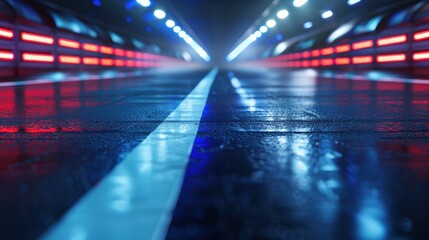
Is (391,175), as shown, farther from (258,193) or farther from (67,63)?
(67,63)

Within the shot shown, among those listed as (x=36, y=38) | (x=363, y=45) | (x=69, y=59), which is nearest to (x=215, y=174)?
(x=36, y=38)

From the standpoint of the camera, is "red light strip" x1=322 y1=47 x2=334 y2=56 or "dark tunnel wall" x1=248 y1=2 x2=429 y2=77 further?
"red light strip" x1=322 y1=47 x2=334 y2=56

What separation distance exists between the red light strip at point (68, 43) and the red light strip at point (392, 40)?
473 inches

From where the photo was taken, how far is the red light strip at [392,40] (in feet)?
44.3

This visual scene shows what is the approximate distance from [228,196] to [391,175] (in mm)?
684

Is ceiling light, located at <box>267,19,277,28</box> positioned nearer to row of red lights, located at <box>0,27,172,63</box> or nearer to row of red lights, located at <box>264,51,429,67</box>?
row of red lights, located at <box>264,51,429,67</box>

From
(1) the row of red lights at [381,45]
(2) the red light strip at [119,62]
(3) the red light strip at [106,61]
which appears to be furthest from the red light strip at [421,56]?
(2) the red light strip at [119,62]

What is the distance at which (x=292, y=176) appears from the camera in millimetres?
1574

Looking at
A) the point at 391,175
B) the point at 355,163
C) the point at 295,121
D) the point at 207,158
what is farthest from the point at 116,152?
the point at 295,121

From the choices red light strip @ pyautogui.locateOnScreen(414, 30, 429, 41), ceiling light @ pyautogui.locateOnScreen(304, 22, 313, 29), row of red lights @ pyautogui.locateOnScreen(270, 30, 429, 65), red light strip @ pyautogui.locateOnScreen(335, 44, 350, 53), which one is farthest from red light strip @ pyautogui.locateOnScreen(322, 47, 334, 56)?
red light strip @ pyautogui.locateOnScreen(414, 30, 429, 41)

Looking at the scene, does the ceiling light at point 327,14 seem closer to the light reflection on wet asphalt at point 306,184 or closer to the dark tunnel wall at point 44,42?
the dark tunnel wall at point 44,42

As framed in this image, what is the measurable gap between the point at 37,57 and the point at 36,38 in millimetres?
633

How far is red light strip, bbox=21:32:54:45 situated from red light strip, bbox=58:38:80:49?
0.74 meters

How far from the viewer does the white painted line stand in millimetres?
1037
